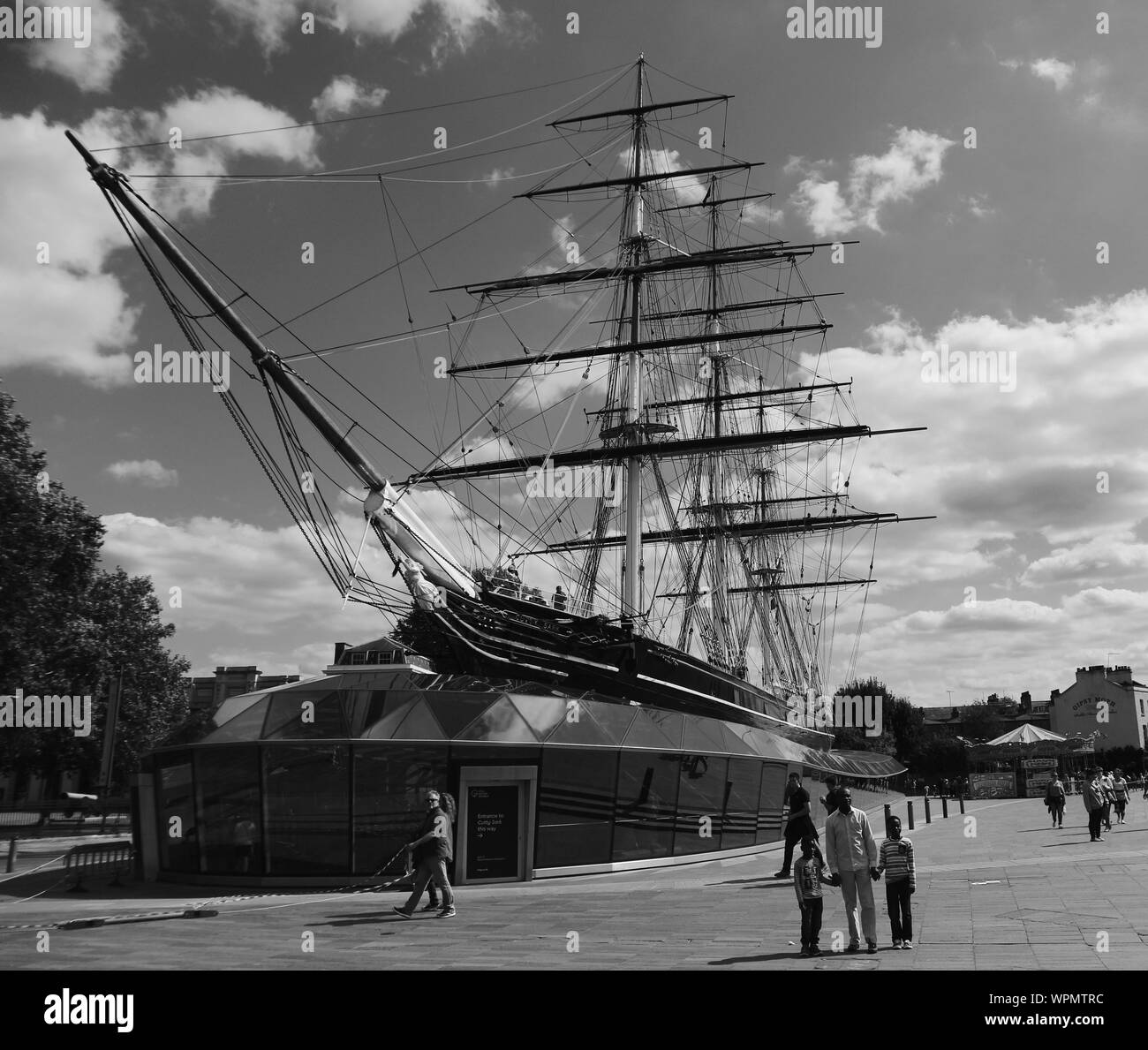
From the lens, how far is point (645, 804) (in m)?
21.3

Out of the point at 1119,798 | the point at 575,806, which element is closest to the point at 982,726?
the point at 1119,798

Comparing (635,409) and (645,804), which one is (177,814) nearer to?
(645,804)

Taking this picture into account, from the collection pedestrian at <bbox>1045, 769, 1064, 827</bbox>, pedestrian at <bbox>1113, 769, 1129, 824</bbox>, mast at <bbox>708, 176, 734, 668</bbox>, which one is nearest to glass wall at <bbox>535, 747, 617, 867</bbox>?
pedestrian at <bbox>1045, 769, 1064, 827</bbox>

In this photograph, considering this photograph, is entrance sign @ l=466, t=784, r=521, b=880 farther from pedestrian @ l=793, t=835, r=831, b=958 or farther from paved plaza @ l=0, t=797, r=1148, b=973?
pedestrian @ l=793, t=835, r=831, b=958

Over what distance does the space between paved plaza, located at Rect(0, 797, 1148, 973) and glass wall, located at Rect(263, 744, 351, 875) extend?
3.57 ft

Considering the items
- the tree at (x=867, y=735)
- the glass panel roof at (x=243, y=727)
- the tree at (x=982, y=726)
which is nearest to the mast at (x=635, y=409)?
the glass panel roof at (x=243, y=727)

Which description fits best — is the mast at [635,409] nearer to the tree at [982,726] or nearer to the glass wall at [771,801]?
the glass wall at [771,801]

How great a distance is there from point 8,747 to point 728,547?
132 ft

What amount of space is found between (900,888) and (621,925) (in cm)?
402

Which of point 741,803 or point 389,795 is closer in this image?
point 389,795

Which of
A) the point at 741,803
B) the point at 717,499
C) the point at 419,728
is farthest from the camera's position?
the point at 717,499

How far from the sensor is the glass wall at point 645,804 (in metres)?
20.6
